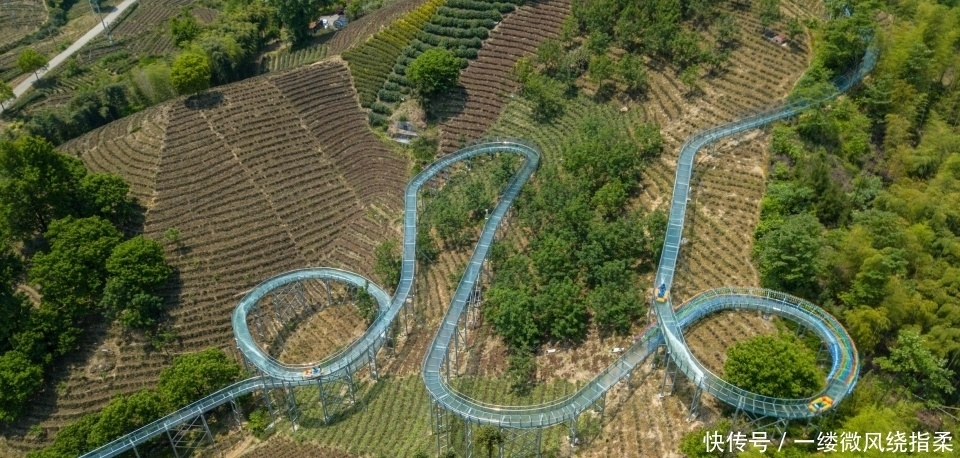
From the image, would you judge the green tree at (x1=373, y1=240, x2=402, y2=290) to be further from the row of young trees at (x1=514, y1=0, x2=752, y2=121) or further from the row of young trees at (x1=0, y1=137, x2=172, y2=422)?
the row of young trees at (x1=514, y1=0, x2=752, y2=121)

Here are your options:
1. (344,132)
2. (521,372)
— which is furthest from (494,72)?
(521,372)

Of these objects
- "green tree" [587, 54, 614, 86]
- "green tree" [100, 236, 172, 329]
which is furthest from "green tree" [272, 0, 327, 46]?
"green tree" [100, 236, 172, 329]

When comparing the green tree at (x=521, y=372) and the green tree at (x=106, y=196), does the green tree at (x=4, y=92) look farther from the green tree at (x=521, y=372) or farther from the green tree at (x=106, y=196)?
the green tree at (x=521, y=372)

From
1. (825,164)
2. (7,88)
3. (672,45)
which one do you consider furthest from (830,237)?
(7,88)

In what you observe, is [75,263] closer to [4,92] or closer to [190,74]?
[190,74]

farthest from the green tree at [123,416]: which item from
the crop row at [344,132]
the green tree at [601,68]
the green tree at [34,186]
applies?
the green tree at [601,68]
